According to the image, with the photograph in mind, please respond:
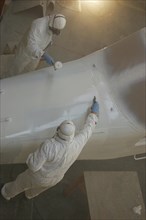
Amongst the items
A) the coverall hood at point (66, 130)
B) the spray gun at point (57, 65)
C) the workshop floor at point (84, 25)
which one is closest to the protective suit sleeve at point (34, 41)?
the spray gun at point (57, 65)

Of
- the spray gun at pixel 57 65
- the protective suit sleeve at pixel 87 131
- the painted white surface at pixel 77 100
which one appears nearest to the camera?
the protective suit sleeve at pixel 87 131

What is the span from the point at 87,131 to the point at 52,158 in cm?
48

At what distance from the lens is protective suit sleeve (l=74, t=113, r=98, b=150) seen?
3426 mm

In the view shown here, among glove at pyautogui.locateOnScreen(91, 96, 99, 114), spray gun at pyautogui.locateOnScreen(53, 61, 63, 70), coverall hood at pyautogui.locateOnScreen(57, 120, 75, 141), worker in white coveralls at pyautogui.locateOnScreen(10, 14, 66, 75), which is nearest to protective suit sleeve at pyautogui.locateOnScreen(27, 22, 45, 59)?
worker in white coveralls at pyautogui.locateOnScreen(10, 14, 66, 75)

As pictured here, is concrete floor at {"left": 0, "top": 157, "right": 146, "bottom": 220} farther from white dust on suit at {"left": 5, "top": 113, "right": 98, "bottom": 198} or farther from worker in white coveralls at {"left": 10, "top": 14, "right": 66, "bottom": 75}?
worker in white coveralls at {"left": 10, "top": 14, "right": 66, "bottom": 75}

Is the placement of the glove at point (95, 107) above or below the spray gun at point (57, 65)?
below

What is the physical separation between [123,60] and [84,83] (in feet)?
1.71

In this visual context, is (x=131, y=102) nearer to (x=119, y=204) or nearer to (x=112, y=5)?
(x=119, y=204)

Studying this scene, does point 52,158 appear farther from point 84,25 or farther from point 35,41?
point 84,25

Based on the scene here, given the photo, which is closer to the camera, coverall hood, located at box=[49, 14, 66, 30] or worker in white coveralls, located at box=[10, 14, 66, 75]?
coverall hood, located at box=[49, 14, 66, 30]

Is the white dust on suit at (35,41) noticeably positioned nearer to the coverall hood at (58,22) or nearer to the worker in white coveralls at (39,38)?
the worker in white coveralls at (39,38)

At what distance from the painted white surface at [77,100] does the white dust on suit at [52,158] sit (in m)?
0.28

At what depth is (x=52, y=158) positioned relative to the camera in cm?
326

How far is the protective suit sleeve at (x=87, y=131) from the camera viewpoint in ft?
11.2
